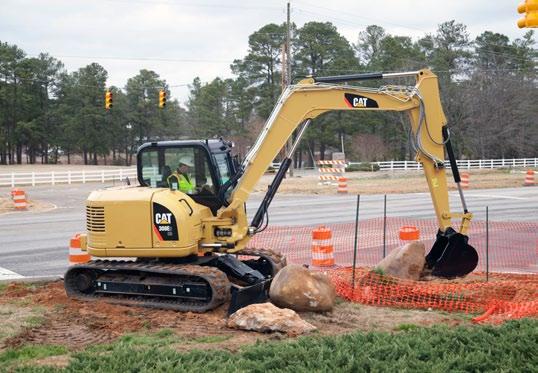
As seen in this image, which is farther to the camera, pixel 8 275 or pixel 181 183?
pixel 8 275

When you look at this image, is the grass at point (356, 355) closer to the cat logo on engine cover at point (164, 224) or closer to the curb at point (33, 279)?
the cat logo on engine cover at point (164, 224)

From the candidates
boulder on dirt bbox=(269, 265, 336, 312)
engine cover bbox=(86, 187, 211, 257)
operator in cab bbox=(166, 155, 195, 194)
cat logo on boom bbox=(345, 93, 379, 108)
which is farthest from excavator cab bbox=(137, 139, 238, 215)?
cat logo on boom bbox=(345, 93, 379, 108)

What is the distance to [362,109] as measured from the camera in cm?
1096

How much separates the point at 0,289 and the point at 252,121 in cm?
7803

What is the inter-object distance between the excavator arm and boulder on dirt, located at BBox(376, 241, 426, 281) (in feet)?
1.08

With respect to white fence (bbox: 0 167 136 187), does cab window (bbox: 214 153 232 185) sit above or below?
above

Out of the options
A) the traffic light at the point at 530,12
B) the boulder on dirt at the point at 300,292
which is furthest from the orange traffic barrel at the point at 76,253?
the traffic light at the point at 530,12

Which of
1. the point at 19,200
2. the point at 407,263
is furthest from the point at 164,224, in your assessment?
the point at 19,200

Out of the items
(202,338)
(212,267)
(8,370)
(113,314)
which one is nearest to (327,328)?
(202,338)

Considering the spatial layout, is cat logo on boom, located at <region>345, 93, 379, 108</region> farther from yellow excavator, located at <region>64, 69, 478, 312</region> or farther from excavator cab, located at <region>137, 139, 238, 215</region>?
excavator cab, located at <region>137, 139, 238, 215</region>

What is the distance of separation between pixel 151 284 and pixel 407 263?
4.31 metres

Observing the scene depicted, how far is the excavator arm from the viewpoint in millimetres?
10778

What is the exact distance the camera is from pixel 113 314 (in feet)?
32.4

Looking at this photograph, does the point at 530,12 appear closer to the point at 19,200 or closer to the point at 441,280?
the point at 441,280
